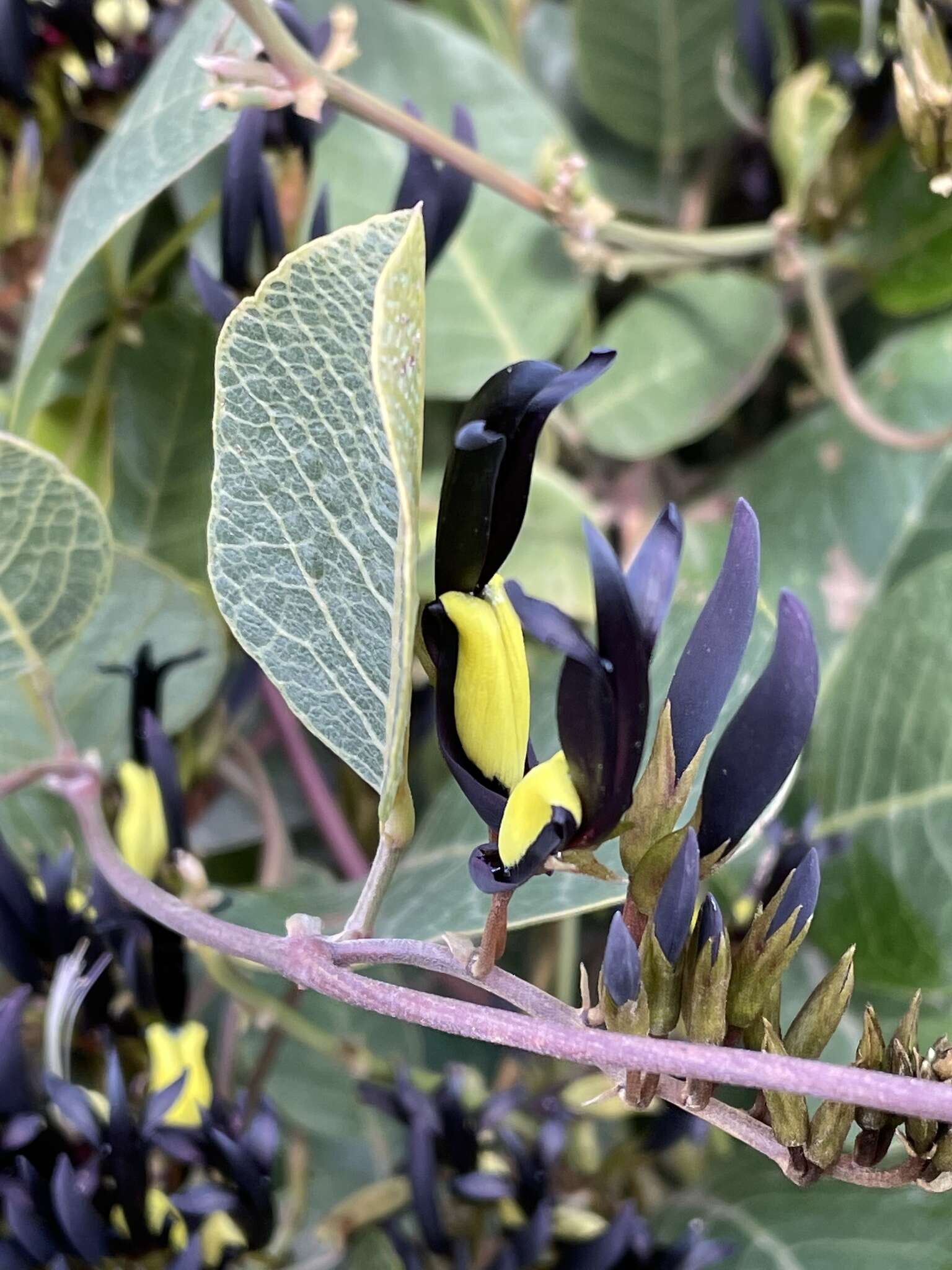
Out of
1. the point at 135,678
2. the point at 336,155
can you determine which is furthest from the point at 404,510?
the point at 336,155

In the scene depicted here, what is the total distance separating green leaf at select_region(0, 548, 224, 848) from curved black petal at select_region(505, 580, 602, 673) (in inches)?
7.4

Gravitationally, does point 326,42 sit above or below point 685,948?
above

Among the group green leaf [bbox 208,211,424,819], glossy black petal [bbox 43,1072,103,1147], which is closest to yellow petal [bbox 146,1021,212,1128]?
glossy black petal [bbox 43,1072,103,1147]

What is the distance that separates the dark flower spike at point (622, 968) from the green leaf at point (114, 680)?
0.20 m

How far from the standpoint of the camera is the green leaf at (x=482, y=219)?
1.25 feet

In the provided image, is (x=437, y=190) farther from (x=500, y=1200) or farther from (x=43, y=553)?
(x=500, y=1200)

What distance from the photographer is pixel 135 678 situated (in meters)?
0.29

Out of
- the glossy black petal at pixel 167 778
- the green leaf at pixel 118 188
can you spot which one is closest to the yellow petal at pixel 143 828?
the glossy black petal at pixel 167 778

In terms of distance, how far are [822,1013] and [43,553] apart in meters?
0.20

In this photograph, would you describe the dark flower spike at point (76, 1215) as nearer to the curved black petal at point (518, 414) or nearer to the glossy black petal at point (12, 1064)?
the glossy black petal at point (12, 1064)

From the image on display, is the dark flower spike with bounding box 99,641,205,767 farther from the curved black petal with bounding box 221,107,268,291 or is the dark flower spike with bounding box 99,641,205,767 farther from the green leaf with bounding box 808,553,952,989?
the green leaf with bounding box 808,553,952,989

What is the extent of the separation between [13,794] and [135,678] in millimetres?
74

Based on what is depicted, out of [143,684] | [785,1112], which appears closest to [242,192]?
[143,684]

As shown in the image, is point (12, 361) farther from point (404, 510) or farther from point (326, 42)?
point (404, 510)
